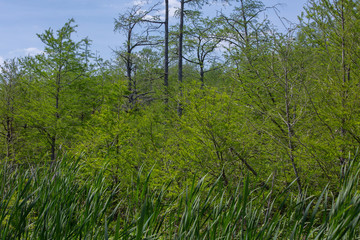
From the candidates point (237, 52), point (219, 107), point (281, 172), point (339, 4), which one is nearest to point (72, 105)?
point (237, 52)

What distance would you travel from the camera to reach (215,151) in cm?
534

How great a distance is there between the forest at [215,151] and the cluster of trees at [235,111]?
4cm

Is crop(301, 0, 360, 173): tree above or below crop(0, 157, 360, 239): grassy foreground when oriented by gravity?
above

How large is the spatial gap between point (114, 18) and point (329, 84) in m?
15.0

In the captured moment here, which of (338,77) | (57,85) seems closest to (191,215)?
(338,77)

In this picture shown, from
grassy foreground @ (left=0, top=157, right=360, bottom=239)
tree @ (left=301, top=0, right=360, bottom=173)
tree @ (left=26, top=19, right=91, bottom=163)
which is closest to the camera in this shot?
grassy foreground @ (left=0, top=157, right=360, bottom=239)

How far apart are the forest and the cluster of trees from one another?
4cm

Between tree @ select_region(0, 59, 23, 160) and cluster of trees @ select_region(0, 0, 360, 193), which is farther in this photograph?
tree @ select_region(0, 59, 23, 160)

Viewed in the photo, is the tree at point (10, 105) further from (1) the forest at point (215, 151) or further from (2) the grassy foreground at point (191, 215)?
(2) the grassy foreground at point (191, 215)

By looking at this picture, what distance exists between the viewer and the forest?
1885 mm

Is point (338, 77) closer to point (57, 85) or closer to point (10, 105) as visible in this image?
point (57, 85)

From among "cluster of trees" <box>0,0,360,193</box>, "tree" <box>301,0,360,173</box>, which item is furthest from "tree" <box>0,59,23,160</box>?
"tree" <box>301,0,360,173</box>

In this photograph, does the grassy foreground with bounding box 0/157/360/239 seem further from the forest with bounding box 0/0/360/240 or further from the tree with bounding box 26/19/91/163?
the tree with bounding box 26/19/91/163

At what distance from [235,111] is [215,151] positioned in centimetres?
95
